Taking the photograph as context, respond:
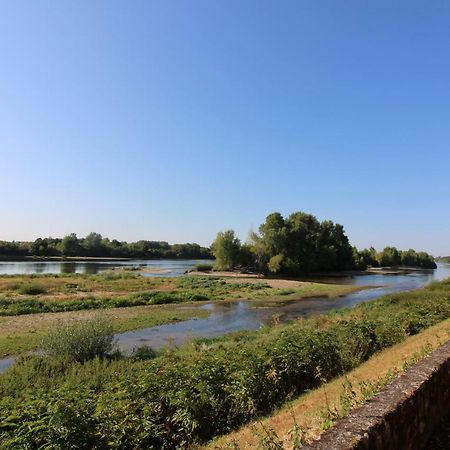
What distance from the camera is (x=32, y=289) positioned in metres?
45.1

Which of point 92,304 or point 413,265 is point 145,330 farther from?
point 413,265

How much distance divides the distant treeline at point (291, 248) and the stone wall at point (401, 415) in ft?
286

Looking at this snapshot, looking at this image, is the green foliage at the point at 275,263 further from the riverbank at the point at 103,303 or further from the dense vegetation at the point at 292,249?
the riverbank at the point at 103,303

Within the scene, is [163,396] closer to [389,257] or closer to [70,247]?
[389,257]

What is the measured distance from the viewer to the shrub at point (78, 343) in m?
16.5

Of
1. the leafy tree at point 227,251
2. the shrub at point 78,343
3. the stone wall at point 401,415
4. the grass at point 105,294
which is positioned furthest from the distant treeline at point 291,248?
the stone wall at point 401,415

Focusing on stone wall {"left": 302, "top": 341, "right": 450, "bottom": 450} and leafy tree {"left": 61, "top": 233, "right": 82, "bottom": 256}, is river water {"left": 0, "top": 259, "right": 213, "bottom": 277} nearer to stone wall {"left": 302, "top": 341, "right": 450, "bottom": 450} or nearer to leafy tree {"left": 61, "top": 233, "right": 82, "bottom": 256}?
leafy tree {"left": 61, "top": 233, "right": 82, "bottom": 256}

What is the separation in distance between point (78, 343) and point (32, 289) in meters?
32.5

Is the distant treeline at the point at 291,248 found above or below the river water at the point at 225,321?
above

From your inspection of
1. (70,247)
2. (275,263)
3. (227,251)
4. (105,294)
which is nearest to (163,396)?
(105,294)

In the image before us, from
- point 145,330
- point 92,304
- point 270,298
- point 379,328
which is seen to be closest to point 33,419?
point 379,328

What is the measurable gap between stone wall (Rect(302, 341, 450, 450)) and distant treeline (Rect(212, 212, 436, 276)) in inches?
3432

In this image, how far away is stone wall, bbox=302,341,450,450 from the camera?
4284 mm

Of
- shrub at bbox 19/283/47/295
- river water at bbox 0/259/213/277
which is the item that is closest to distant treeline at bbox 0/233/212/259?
river water at bbox 0/259/213/277
